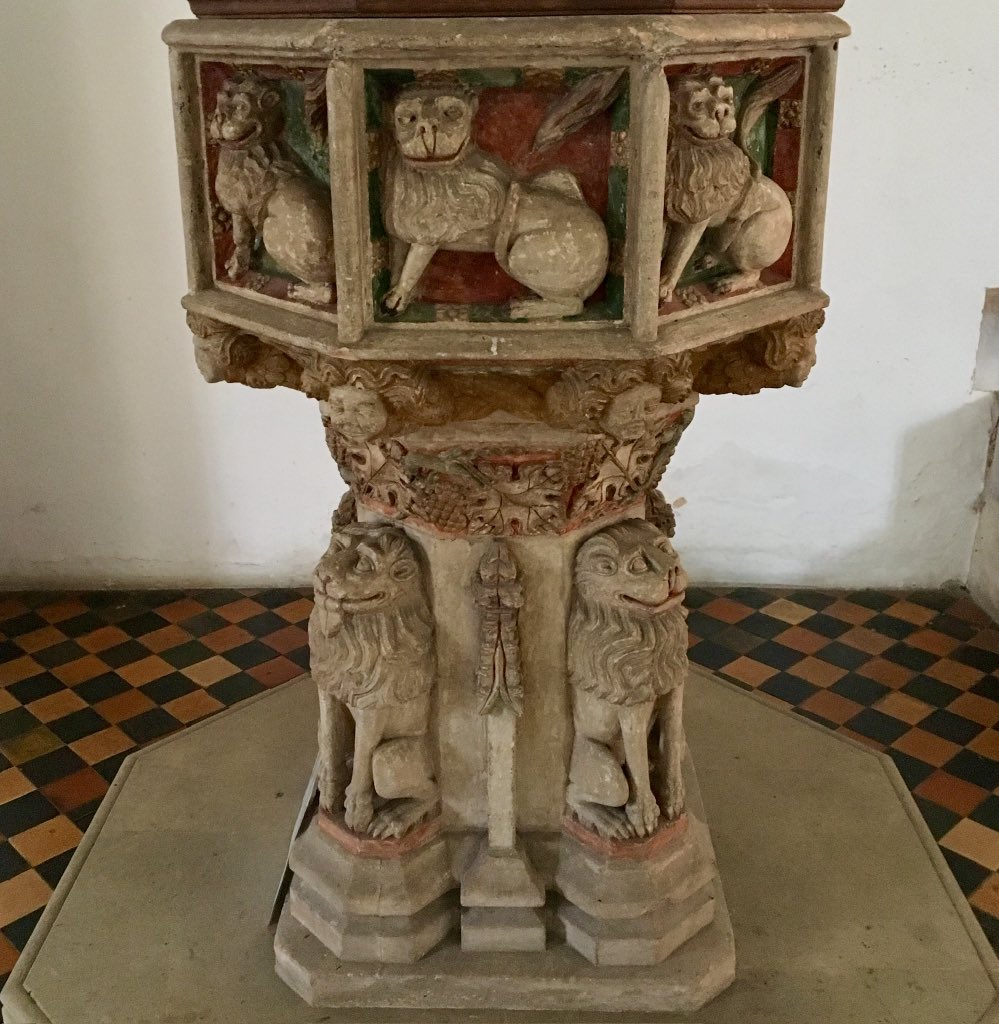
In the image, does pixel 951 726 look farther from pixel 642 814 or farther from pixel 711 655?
pixel 642 814

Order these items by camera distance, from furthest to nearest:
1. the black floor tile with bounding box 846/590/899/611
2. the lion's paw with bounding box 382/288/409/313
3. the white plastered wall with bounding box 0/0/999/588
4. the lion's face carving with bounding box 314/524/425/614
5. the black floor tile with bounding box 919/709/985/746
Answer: the black floor tile with bounding box 846/590/899/611
the white plastered wall with bounding box 0/0/999/588
the black floor tile with bounding box 919/709/985/746
the lion's face carving with bounding box 314/524/425/614
the lion's paw with bounding box 382/288/409/313

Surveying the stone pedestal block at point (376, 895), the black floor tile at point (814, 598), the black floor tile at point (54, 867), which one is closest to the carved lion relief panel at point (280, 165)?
the stone pedestal block at point (376, 895)

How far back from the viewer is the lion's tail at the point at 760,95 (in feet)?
5.26

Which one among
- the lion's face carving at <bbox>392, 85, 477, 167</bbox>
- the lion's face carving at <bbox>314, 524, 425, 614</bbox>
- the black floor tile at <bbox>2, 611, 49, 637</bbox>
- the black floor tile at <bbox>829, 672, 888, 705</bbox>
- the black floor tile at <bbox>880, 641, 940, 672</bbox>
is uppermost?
the lion's face carving at <bbox>392, 85, 477, 167</bbox>

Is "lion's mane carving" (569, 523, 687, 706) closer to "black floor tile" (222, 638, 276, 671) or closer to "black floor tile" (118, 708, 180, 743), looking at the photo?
"black floor tile" (118, 708, 180, 743)

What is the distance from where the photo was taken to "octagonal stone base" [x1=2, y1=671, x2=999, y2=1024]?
196 centimetres

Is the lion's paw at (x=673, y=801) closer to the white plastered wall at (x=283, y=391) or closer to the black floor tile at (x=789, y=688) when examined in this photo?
the black floor tile at (x=789, y=688)

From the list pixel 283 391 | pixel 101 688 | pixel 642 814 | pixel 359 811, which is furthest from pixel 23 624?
pixel 642 814

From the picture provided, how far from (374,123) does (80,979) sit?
1589 mm

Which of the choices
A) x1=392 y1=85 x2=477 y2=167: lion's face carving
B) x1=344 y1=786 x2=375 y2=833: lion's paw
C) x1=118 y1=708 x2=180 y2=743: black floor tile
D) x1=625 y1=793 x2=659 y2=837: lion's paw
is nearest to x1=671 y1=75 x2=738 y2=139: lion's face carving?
x1=392 y1=85 x2=477 y2=167: lion's face carving

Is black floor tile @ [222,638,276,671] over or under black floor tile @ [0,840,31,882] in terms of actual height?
over

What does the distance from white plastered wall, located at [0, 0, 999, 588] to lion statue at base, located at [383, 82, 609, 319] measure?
187cm

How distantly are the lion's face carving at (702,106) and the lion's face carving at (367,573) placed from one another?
84 centimetres

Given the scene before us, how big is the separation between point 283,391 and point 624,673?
71.9 inches
